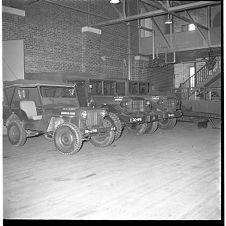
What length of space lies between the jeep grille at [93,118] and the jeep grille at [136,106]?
82.4 inches

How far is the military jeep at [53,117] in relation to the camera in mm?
6441

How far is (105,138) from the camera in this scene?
7.34 m

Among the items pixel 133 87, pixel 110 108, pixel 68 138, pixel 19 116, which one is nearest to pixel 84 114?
pixel 68 138

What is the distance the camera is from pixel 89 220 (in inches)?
119

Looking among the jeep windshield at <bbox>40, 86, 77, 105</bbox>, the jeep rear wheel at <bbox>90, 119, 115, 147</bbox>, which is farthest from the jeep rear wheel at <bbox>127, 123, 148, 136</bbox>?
the jeep windshield at <bbox>40, 86, 77, 105</bbox>

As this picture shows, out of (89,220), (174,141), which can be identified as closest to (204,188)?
(89,220)

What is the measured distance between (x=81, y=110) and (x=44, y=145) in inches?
68.9

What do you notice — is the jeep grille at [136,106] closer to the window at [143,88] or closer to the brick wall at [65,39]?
the window at [143,88]

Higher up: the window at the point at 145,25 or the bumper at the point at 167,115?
the window at the point at 145,25

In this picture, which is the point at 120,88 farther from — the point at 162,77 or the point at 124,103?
the point at 162,77

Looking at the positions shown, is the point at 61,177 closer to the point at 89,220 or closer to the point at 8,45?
the point at 89,220

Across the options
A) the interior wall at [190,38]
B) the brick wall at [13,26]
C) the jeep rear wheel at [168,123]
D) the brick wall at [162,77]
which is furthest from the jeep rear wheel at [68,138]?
the brick wall at [162,77]

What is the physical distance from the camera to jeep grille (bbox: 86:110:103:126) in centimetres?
662

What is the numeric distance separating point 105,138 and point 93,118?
33.2 inches
